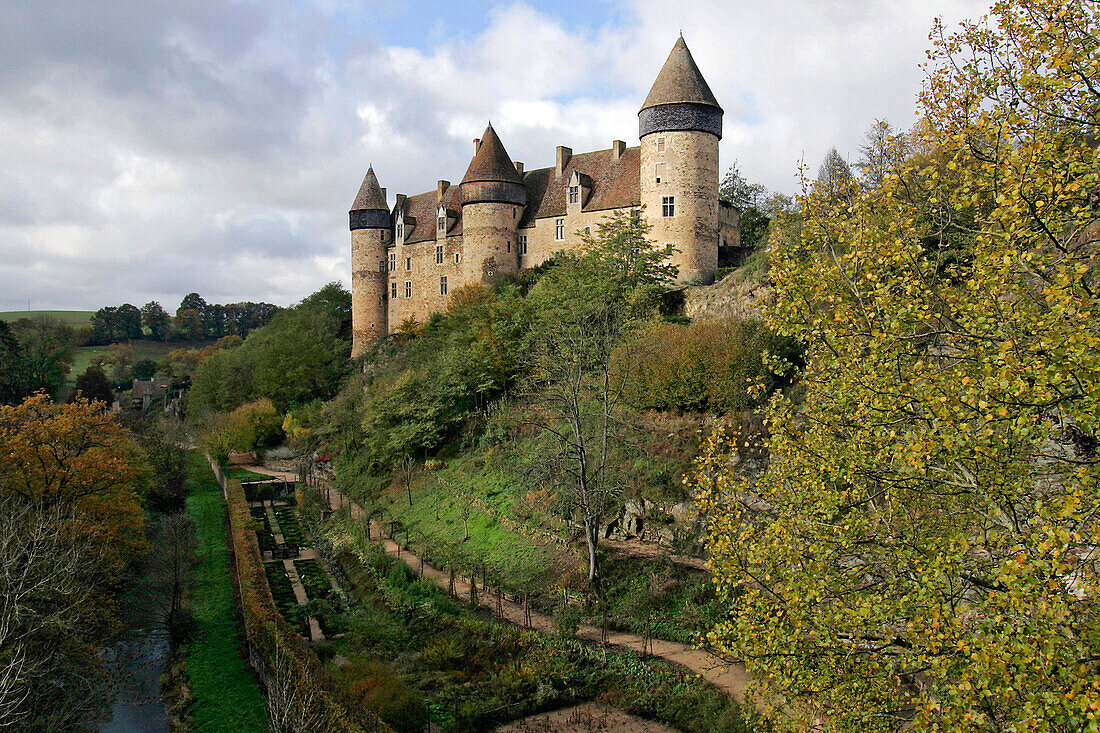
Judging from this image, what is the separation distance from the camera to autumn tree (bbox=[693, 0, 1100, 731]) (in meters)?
5.43

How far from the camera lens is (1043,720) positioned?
493 centimetres

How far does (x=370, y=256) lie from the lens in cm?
4956

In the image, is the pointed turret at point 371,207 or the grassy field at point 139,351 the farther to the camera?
the grassy field at point 139,351

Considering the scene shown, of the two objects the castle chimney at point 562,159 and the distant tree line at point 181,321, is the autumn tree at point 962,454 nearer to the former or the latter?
the castle chimney at point 562,159

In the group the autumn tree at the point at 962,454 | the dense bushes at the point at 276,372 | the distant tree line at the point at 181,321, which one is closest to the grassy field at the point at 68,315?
the distant tree line at the point at 181,321

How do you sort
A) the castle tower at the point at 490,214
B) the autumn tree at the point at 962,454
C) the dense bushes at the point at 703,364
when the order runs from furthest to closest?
the castle tower at the point at 490,214 < the dense bushes at the point at 703,364 < the autumn tree at the point at 962,454

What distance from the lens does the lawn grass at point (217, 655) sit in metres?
14.6

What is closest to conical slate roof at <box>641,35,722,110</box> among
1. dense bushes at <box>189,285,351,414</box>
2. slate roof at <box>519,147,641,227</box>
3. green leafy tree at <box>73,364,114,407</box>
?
slate roof at <box>519,147,641,227</box>

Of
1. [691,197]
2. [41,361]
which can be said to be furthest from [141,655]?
[41,361]

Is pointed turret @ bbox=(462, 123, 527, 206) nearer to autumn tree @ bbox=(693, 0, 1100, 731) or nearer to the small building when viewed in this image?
autumn tree @ bbox=(693, 0, 1100, 731)

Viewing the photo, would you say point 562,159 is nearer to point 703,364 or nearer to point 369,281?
point 369,281

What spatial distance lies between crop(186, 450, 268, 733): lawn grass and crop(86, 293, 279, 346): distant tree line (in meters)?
74.3

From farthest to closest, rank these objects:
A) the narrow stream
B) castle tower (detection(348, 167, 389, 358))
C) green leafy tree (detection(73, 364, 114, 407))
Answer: green leafy tree (detection(73, 364, 114, 407))
castle tower (detection(348, 167, 389, 358))
the narrow stream

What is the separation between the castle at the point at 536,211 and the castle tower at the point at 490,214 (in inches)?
2.2
